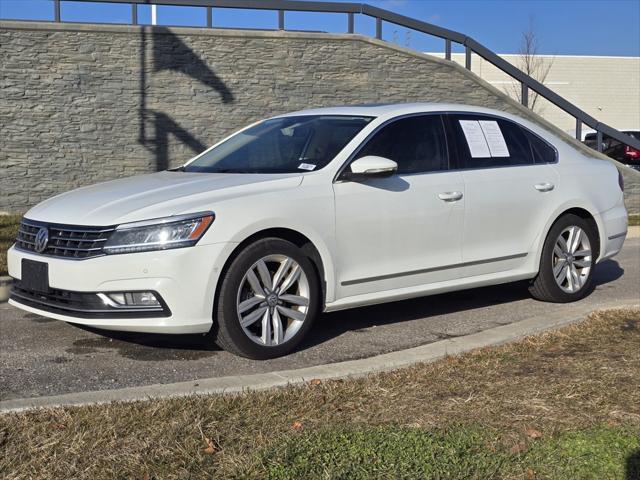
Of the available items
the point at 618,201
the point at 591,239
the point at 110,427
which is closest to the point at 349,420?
the point at 110,427

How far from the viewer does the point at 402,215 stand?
5.88 m

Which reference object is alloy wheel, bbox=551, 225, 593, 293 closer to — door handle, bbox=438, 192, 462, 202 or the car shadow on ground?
the car shadow on ground

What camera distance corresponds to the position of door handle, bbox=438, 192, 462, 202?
20.1ft

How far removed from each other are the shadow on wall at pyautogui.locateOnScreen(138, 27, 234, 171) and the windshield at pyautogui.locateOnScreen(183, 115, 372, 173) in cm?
828

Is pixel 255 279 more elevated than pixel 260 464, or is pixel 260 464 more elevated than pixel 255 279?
pixel 255 279

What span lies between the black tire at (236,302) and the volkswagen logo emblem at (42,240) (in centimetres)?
115

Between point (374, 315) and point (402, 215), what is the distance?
1292 millimetres

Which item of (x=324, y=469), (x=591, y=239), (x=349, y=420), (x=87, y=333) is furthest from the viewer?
(x=591, y=239)

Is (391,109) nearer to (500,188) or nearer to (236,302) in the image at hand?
(500,188)

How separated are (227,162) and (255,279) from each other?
4.24 feet

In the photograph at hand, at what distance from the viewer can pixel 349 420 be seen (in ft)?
13.0

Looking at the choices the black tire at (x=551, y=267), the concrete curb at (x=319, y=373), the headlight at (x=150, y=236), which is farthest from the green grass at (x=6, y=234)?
the black tire at (x=551, y=267)

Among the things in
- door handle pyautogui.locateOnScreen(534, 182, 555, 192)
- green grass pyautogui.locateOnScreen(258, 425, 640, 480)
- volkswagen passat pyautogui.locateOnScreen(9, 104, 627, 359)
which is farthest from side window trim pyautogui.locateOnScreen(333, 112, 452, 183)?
green grass pyautogui.locateOnScreen(258, 425, 640, 480)

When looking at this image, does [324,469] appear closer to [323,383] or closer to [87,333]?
[323,383]
